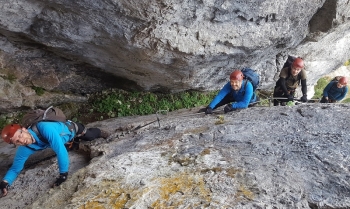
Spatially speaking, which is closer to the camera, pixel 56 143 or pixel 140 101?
pixel 56 143

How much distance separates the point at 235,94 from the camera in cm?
799

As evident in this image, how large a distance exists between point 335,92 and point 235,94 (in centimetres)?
468

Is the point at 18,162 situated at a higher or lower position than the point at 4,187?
higher

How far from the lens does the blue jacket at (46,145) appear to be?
18.2 feet

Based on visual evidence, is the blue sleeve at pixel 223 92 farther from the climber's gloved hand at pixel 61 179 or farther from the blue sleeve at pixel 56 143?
the climber's gloved hand at pixel 61 179

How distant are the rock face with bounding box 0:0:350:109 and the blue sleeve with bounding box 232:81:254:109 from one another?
82.7 inches

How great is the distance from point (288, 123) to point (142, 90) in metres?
7.38

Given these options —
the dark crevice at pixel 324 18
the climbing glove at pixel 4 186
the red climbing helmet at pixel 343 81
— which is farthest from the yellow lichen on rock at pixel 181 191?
the dark crevice at pixel 324 18

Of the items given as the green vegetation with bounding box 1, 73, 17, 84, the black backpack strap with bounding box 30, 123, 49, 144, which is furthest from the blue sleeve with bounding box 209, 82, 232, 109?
the green vegetation with bounding box 1, 73, 17, 84

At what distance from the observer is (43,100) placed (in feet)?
34.7

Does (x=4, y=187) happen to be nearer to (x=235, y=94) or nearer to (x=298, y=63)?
(x=235, y=94)

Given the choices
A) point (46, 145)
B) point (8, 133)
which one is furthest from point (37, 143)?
point (8, 133)

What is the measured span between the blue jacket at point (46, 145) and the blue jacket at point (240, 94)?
4.02 meters

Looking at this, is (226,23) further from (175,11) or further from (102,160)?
(102,160)
